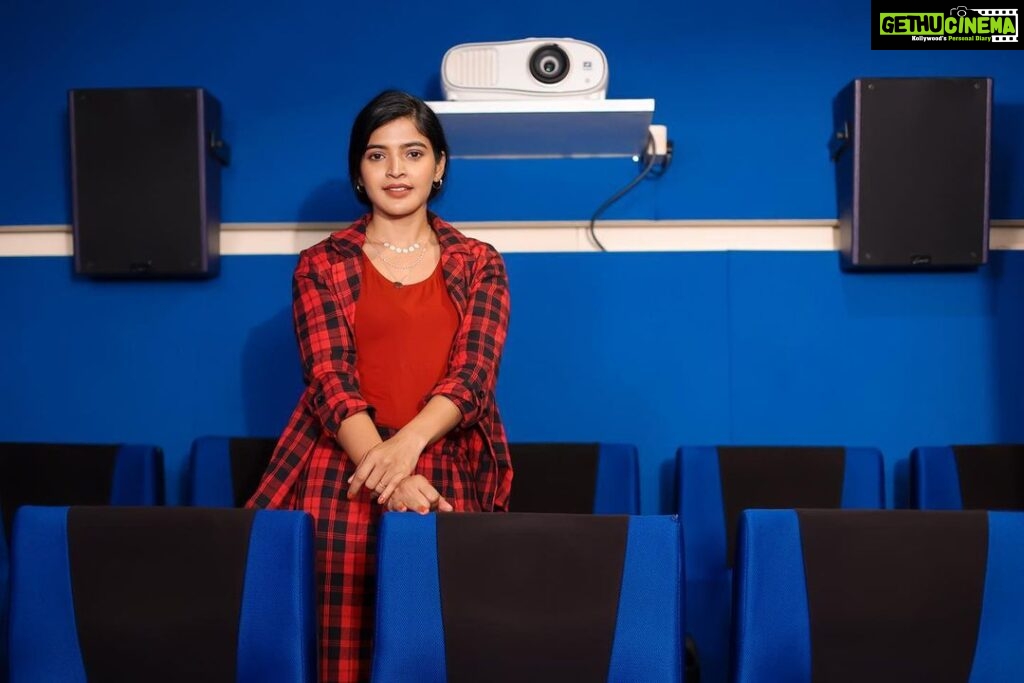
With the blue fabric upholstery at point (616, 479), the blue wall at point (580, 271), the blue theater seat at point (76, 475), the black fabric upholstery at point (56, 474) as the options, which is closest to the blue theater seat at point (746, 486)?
the blue fabric upholstery at point (616, 479)

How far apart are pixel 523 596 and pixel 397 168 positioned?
99cm

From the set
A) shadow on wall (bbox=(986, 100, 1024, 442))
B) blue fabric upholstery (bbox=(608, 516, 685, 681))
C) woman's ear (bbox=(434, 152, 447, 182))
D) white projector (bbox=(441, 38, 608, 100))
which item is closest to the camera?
blue fabric upholstery (bbox=(608, 516, 685, 681))

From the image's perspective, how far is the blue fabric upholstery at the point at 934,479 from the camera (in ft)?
8.45

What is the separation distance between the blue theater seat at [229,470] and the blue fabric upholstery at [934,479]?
5.27 ft

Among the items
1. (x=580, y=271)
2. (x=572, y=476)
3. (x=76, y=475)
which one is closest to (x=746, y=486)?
(x=572, y=476)

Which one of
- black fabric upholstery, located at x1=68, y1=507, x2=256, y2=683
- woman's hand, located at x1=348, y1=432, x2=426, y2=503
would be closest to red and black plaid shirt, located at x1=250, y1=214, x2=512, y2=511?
woman's hand, located at x1=348, y1=432, x2=426, y2=503

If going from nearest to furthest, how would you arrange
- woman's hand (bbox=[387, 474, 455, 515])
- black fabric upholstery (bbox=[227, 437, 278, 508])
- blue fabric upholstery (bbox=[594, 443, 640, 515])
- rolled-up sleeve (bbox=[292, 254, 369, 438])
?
woman's hand (bbox=[387, 474, 455, 515]) < rolled-up sleeve (bbox=[292, 254, 369, 438]) < blue fabric upholstery (bbox=[594, 443, 640, 515]) < black fabric upholstery (bbox=[227, 437, 278, 508])

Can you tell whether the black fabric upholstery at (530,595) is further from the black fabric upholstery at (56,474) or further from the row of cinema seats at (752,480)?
the black fabric upholstery at (56,474)

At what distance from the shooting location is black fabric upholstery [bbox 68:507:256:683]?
1.45m

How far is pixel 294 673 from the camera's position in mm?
1429

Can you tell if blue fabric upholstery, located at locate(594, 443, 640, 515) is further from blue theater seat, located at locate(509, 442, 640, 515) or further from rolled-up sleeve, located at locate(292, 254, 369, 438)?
rolled-up sleeve, located at locate(292, 254, 369, 438)

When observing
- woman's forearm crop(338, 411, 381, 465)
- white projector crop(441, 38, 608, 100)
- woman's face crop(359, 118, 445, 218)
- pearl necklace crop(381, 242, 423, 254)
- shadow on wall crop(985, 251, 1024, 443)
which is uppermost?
white projector crop(441, 38, 608, 100)

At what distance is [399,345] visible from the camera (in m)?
2.02

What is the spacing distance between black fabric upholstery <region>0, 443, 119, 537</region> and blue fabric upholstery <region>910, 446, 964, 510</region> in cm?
200
